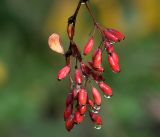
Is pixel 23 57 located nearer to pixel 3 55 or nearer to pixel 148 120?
pixel 3 55

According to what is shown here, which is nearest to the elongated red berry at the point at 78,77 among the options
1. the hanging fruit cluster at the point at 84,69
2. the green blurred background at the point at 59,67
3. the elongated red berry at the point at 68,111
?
the hanging fruit cluster at the point at 84,69

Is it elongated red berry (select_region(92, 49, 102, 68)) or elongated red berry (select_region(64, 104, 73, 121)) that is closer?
elongated red berry (select_region(92, 49, 102, 68))

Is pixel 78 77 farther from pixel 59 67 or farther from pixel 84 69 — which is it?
pixel 59 67

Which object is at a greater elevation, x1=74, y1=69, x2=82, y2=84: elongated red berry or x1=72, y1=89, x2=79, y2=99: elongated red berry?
x1=74, y1=69, x2=82, y2=84: elongated red berry

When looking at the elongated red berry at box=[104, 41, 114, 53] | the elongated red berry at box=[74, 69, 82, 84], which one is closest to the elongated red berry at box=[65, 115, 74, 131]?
the elongated red berry at box=[74, 69, 82, 84]

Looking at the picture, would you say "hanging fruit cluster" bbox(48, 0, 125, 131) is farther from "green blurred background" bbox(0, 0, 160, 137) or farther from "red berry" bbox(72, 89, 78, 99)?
"green blurred background" bbox(0, 0, 160, 137)

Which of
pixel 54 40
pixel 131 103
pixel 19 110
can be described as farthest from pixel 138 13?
pixel 54 40
